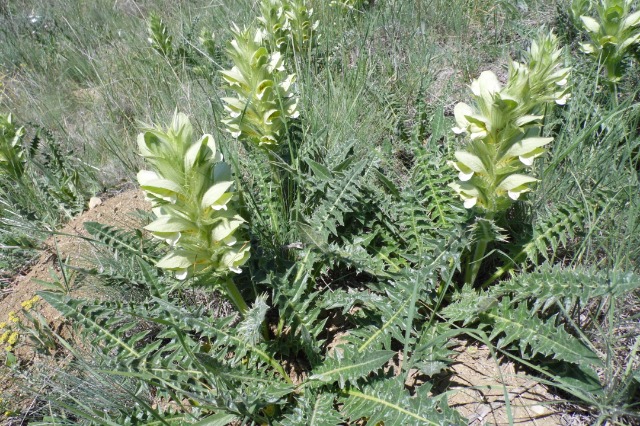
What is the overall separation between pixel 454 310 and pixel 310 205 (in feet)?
3.24

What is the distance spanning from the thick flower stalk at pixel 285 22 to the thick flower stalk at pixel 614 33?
1977 millimetres

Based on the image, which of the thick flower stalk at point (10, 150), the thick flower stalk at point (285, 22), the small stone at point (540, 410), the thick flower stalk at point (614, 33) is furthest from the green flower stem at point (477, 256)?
the thick flower stalk at point (10, 150)

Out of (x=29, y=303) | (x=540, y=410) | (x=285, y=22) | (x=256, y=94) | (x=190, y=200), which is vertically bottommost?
(x=29, y=303)

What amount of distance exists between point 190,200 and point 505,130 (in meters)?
1.22

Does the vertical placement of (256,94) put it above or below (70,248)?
above

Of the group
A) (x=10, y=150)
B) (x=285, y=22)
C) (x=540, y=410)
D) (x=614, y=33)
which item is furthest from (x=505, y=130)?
(x=10, y=150)

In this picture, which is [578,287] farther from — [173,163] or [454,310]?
[173,163]

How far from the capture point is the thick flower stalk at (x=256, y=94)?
2209 mm

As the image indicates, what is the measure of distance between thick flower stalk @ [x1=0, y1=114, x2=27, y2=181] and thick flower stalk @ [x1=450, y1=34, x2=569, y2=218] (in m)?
3.17

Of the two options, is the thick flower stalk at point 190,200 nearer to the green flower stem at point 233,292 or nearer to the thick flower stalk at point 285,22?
the green flower stem at point 233,292

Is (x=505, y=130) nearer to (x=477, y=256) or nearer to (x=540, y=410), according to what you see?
(x=477, y=256)

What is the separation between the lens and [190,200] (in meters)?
1.64

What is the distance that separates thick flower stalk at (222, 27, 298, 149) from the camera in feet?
7.25

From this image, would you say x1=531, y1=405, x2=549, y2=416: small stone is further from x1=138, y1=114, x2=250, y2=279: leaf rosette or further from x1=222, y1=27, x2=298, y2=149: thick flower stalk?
x1=222, y1=27, x2=298, y2=149: thick flower stalk
